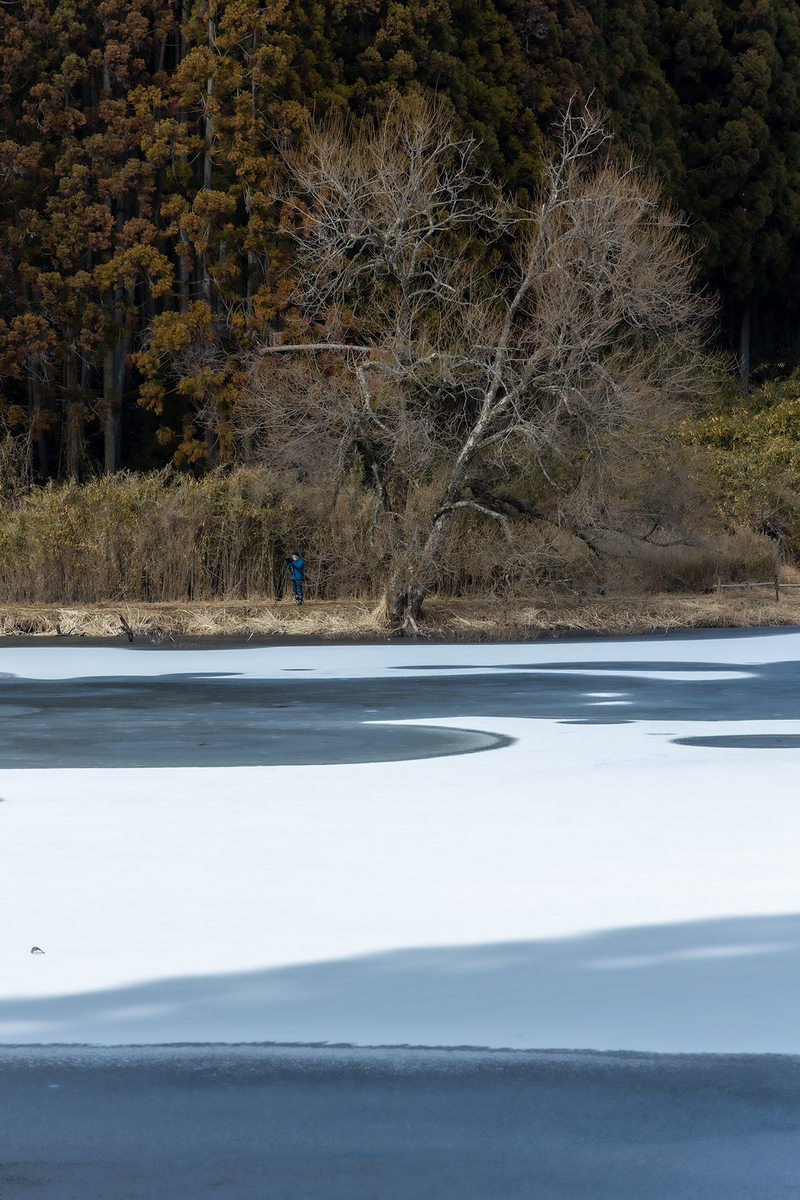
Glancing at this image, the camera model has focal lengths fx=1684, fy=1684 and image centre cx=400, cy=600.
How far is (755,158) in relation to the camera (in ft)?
146

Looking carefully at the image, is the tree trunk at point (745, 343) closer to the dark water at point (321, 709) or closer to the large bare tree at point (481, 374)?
the large bare tree at point (481, 374)

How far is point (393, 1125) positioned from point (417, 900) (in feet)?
7.69

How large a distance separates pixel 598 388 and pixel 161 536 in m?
6.87

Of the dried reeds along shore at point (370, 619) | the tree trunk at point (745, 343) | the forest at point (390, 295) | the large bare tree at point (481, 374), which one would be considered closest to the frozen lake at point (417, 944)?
the dried reeds along shore at point (370, 619)

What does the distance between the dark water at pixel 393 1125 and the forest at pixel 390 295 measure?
17.4m

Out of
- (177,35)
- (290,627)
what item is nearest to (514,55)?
(177,35)

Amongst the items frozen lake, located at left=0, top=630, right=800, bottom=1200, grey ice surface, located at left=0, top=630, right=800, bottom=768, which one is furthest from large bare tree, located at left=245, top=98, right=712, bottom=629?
frozen lake, located at left=0, top=630, right=800, bottom=1200

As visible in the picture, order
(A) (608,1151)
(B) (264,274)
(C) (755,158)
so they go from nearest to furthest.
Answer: (A) (608,1151) → (B) (264,274) → (C) (755,158)

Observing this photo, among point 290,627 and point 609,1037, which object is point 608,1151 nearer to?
point 609,1037

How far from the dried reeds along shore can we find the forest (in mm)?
606

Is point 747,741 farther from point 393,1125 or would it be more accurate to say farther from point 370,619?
point 370,619

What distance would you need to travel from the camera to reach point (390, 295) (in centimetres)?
2848

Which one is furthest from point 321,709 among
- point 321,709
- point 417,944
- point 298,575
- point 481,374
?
point 298,575

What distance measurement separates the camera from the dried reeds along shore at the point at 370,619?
2209 cm
